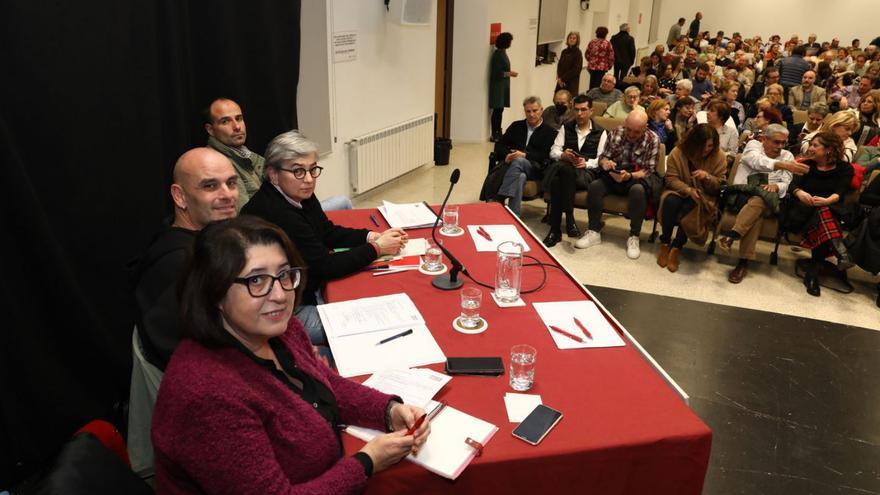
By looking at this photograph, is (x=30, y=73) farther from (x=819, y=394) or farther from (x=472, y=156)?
(x=472, y=156)

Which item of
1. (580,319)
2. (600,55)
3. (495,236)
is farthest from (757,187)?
(600,55)

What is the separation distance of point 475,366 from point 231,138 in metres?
2.30

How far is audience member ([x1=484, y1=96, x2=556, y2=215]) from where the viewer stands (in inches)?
Answer: 199

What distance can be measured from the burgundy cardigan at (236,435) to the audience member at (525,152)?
12.5ft

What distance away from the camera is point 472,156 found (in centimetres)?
753

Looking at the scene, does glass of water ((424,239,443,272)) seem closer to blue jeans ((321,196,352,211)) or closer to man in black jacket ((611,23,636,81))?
blue jeans ((321,196,352,211))

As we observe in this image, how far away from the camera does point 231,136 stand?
3.43m

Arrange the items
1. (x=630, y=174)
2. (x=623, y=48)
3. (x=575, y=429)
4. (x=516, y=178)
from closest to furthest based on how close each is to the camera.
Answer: (x=575, y=429)
(x=630, y=174)
(x=516, y=178)
(x=623, y=48)

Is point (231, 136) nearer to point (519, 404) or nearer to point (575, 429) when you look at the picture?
point (519, 404)

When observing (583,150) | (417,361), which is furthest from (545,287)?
(583,150)

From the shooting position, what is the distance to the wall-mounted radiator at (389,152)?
17.9 feet

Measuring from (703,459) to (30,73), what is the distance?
287 centimetres

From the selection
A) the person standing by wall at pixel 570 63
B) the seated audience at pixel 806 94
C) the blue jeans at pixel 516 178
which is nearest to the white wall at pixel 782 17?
the person standing by wall at pixel 570 63

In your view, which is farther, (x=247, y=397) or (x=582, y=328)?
(x=582, y=328)
